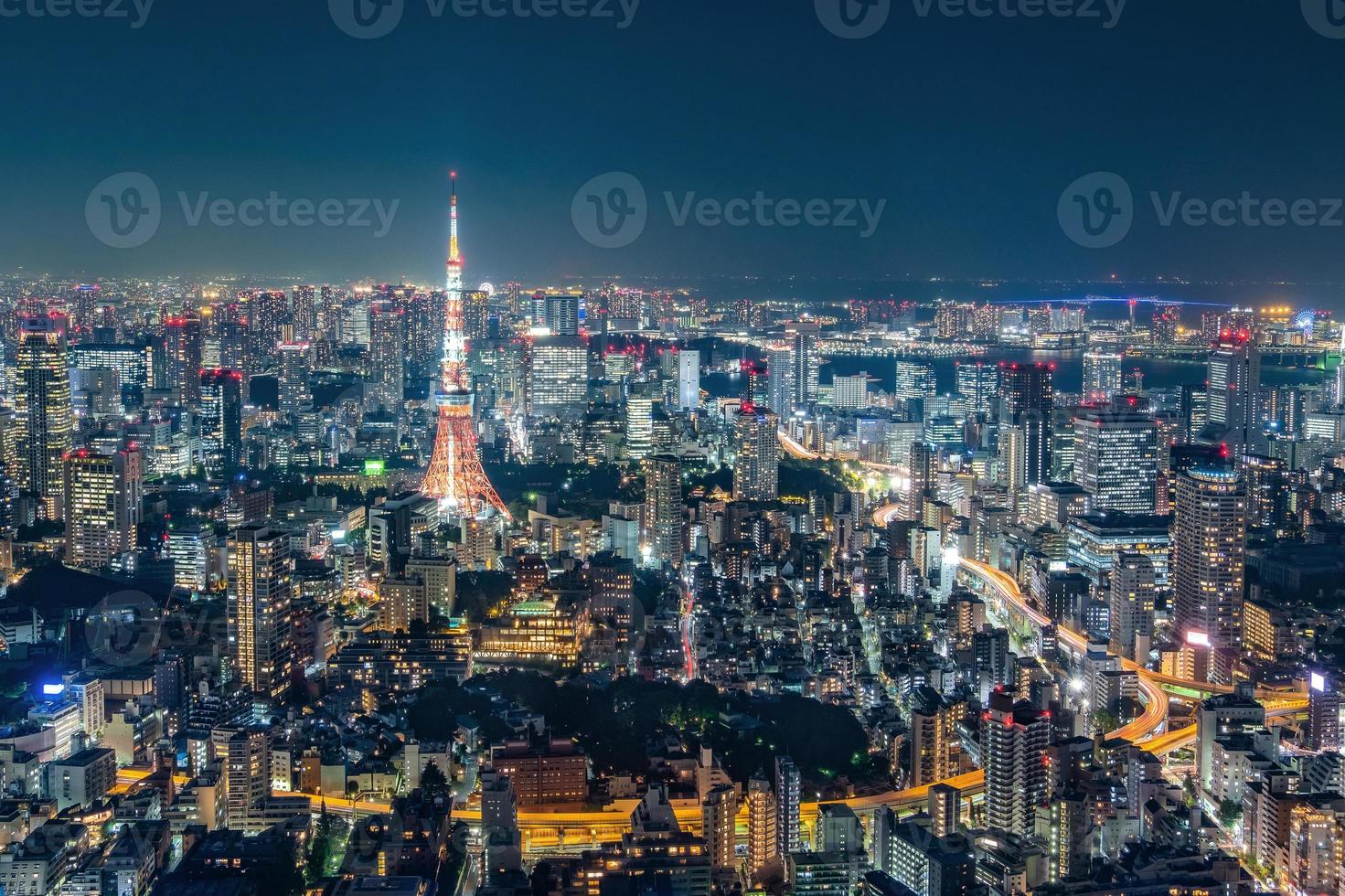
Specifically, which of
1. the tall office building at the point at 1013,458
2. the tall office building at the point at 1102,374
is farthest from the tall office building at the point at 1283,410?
the tall office building at the point at 1013,458

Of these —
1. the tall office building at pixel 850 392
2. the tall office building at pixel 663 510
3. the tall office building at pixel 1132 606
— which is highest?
the tall office building at pixel 850 392

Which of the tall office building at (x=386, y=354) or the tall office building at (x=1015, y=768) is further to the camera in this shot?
the tall office building at (x=386, y=354)

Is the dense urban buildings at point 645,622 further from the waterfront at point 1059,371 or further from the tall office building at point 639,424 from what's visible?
the waterfront at point 1059,371

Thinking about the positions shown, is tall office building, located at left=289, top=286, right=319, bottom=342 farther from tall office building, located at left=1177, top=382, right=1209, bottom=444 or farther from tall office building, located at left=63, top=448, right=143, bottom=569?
tall office building, located at left=1177, top=382, right=1209, bottom=444

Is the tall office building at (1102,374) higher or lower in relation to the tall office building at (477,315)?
lower

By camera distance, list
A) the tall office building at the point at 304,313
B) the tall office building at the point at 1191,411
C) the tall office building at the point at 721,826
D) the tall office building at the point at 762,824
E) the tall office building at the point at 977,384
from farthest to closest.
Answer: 1. the tall office building at the point at 304,313
2. the tall office building at the point at 977,384
3. the tall office building at the point at 1191,411
4. the tall office building at the point at 762,824
5. the tall office building at the point at 721,826

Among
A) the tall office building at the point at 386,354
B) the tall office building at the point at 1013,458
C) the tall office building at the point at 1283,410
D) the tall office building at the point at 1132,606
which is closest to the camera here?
the tall office building at the point at 1132,606

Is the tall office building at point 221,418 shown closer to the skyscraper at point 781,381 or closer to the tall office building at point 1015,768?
the skyscraper at point 781,381

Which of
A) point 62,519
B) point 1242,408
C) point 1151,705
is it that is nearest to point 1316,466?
point 1242,408
